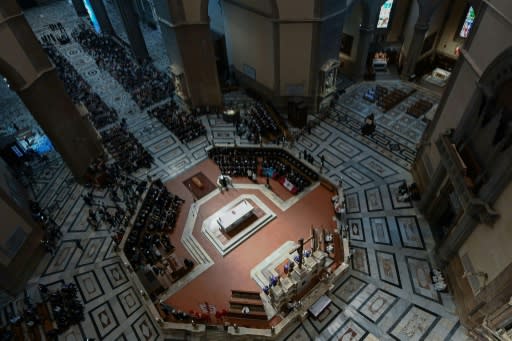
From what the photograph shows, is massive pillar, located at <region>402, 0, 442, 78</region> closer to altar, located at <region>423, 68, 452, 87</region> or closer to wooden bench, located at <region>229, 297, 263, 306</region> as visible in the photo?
altar, located at <region>423, 68, 452, 87</region>

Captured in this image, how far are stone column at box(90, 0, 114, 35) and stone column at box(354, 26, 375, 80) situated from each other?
2619cm

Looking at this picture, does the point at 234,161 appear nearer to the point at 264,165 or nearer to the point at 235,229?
the point at 264,165

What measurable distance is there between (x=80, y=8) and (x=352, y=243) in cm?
4491

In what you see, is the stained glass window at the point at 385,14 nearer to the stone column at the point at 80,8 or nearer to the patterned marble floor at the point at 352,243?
the patterned marble floor at the point at 352,243

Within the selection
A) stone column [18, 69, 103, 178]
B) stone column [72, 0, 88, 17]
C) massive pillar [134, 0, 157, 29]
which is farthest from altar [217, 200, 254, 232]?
stone column [72, 0, 88, 17]

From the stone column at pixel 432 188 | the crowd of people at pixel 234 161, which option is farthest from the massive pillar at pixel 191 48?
the stone column at pixel 432 188

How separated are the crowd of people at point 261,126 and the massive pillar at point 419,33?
1273cm

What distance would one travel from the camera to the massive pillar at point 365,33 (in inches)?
936

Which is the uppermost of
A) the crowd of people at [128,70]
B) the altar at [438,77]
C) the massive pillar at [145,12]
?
the massive pillar at [145,12]

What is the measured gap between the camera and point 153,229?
18.6m

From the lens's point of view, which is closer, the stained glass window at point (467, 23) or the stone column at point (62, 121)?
the stone column at point (62, 121)

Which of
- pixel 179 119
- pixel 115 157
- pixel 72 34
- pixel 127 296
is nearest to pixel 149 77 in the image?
→ pixel 179 119

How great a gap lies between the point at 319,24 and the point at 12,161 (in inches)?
889

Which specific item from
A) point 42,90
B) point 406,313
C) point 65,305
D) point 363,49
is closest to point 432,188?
point 406,313
